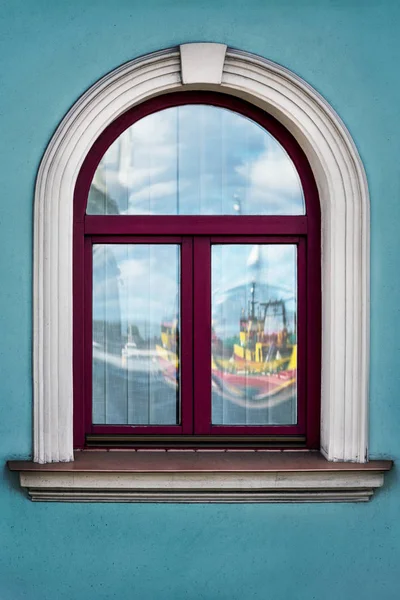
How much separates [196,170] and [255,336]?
1001mm

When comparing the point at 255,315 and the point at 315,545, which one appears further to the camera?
the point at 255,315

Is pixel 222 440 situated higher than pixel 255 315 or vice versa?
pixel 255 315

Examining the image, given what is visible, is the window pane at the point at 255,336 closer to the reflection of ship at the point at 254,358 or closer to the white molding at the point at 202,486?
the reflection of ship at the point at 254,358

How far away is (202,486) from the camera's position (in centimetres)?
280

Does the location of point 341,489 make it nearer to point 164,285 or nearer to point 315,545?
point 315,545

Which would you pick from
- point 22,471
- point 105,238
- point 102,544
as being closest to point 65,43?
point 105,238

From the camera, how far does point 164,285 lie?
10.0 feet

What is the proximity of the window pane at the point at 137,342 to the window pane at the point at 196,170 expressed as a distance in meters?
0.33

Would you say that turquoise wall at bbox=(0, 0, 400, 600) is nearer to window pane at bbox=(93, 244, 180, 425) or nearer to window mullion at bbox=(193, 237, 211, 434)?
window pane at bbox=(93, 244, 180, 425)

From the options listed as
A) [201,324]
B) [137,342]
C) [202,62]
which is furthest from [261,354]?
[202,62]

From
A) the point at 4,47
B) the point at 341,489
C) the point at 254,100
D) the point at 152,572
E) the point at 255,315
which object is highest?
the point at 4,47

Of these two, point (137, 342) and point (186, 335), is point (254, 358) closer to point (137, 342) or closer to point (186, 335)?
point (186, 335)

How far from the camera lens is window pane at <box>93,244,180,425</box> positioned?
10.0 feet

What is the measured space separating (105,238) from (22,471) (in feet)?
4.33
